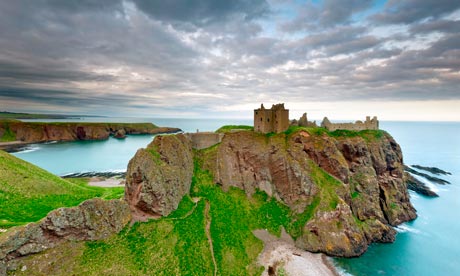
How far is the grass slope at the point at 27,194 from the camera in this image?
31714 millimetres

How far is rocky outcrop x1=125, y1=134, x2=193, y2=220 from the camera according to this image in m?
33.6

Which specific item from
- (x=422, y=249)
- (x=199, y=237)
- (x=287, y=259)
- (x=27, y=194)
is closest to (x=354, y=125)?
(x=422, y=249)

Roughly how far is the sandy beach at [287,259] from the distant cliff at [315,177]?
193cm

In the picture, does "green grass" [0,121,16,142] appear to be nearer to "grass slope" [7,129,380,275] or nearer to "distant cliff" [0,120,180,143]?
"distant cliff" [0,120,180,143]

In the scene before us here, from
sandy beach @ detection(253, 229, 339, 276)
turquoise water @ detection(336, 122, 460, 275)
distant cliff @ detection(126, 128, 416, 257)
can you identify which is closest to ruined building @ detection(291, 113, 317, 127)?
distant cliff @ detection(126, 128, 416, 257)

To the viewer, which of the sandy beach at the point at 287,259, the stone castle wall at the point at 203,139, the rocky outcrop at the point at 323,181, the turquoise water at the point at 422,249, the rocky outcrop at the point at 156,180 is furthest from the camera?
the stone castle wall at the point at 203,139

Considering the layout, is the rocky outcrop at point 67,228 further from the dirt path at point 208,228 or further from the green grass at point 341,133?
the green grass at point 341,133

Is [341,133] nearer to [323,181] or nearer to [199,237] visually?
[323,181]

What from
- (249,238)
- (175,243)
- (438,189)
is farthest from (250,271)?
(438,189)

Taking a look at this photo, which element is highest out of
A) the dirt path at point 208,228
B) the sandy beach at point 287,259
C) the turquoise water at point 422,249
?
the dirt path at point 208,228

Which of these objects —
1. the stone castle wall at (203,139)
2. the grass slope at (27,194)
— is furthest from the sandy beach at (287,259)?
the grass slope at (27,194)

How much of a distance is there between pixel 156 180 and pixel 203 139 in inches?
733

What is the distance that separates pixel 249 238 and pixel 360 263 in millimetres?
18319

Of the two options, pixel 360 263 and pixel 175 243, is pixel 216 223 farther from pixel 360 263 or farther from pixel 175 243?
pixel 360 263
